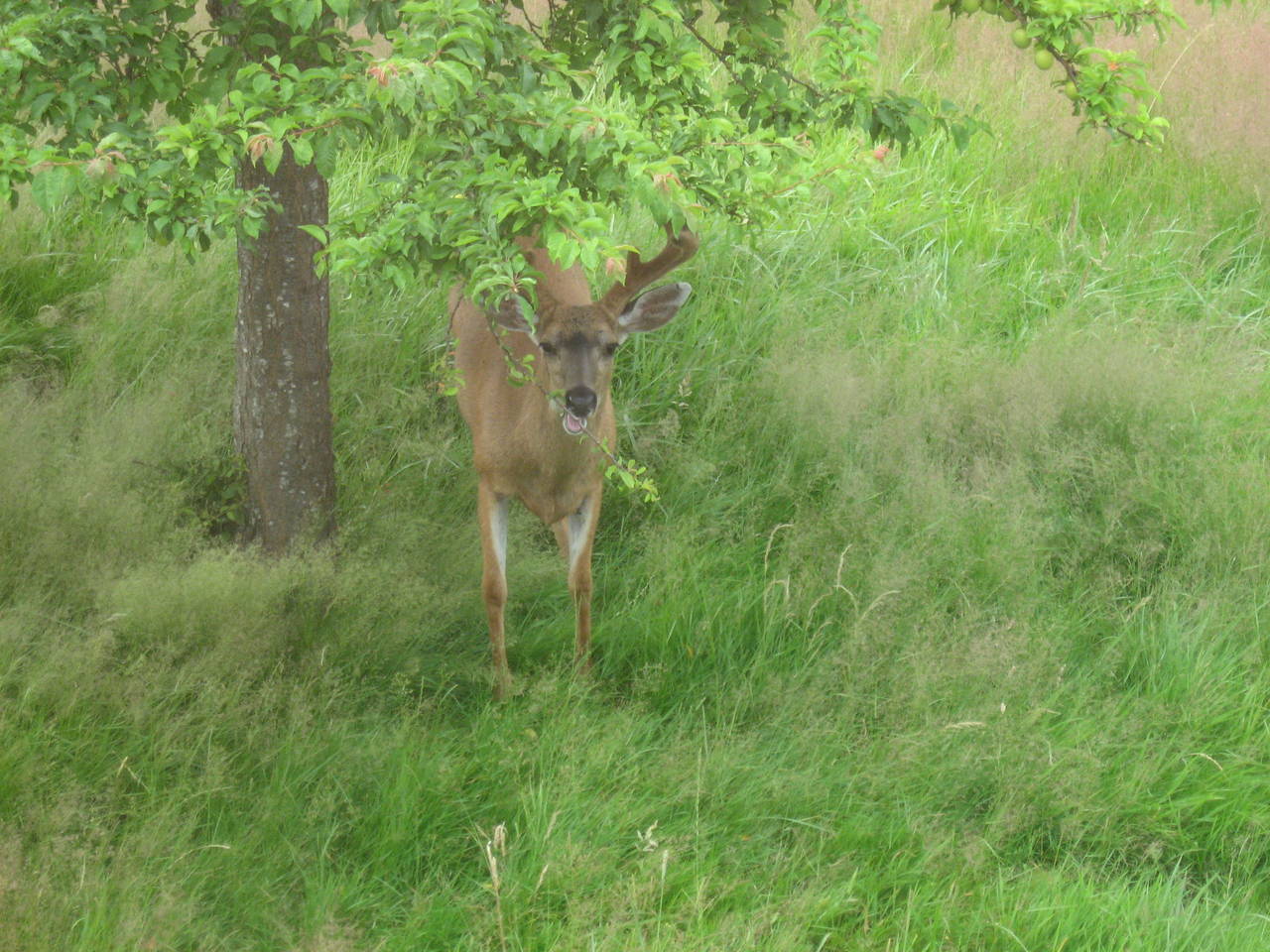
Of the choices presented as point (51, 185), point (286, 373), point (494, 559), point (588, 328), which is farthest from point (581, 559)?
point (51, 185)

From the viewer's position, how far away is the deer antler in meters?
4.75

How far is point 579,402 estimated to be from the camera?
4496mm

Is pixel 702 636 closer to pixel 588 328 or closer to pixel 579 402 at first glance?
pixel 579 402

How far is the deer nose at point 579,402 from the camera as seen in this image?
4500mm

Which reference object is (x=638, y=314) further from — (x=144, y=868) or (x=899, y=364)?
(x=144, y=868)

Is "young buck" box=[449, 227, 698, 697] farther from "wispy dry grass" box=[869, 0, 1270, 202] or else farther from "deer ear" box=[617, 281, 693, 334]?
"wispy dry grass" box=[869, 0, 1270, 202]

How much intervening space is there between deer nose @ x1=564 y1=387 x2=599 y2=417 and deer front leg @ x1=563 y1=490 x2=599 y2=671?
0.57m

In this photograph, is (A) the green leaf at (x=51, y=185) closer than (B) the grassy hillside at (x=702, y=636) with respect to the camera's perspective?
Yes

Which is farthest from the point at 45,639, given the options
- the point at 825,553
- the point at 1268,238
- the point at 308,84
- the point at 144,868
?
the point at 1268,238

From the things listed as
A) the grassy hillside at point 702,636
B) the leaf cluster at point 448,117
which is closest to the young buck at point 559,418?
the grassy hillside at point 702,636

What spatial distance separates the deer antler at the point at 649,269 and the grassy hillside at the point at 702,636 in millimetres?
583

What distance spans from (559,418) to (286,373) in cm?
94

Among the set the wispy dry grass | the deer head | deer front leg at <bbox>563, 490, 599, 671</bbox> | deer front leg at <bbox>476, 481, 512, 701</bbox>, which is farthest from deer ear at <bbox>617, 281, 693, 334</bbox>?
the wispy dry grass

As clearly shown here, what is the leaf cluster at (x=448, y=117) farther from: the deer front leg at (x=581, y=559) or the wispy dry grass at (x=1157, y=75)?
the wispy dry grass at (x=1157, y=75)
